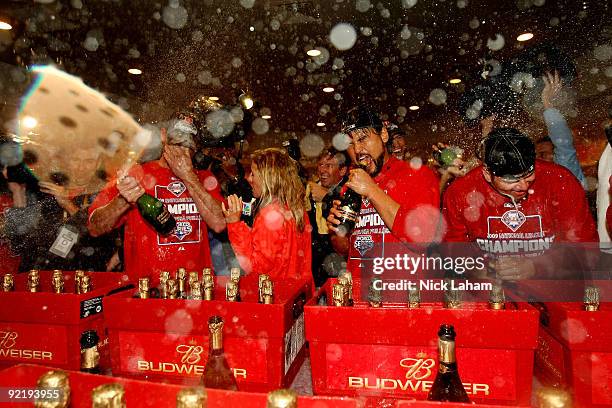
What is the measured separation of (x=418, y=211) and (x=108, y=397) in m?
1.44

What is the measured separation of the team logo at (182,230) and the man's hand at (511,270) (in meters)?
1.39

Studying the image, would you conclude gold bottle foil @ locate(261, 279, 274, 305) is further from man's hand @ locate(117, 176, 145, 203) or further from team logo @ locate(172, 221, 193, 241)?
team logo @ locate(172, 221, 193, 241)

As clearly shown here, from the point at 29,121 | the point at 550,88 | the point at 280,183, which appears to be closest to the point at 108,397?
the point at 280,183

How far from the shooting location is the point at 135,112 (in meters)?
6.48

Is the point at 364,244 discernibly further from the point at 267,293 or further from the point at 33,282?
the point at 33,282

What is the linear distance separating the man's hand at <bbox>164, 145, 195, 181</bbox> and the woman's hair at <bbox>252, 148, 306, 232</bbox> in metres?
0.39

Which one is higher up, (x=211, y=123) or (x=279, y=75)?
(x=279, y=75)

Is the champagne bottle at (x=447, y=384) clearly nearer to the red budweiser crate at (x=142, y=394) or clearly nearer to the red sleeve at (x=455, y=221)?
the red budweiser crate at (x=142, y=394)

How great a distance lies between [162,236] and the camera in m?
2.06

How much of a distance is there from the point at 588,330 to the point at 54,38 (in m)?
4.45

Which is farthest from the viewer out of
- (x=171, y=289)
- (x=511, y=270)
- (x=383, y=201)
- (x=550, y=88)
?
(x=550, y=88)

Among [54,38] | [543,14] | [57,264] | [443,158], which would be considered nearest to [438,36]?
[543,14]

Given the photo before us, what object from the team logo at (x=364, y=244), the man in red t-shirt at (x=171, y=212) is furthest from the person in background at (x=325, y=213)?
the man in red t-shirt at (x=171, y=212)

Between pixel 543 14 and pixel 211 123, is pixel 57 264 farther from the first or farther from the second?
pixel 543 14
